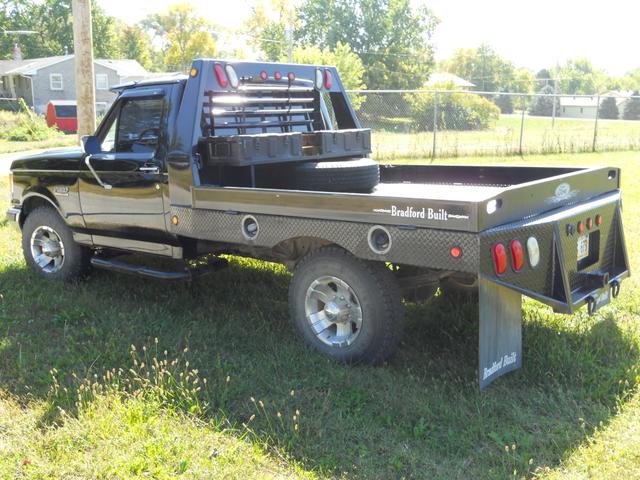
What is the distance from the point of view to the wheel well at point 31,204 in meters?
6.91

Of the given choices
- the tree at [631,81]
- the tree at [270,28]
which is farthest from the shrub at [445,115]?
the tree at [631,81]

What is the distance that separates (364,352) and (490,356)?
85 cm

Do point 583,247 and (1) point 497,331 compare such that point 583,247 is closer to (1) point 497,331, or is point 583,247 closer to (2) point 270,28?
(1) point 497,331

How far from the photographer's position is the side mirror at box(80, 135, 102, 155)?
618 cm

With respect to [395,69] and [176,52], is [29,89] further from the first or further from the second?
[395,69]

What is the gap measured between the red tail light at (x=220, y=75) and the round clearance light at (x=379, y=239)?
6.98 ft

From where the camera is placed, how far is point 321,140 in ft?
19.9

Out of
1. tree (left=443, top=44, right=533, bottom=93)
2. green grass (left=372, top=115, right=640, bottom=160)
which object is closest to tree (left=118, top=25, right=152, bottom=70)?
tree (left=443, top=44, right=533, bottom=93)

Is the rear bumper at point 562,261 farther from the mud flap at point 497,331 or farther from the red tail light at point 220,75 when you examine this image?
the red tail light at point 220,75

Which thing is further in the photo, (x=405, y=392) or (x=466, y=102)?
(x=466, y=102)

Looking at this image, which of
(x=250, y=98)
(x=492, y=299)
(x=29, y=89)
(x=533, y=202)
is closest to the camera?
(x=492, y=299)

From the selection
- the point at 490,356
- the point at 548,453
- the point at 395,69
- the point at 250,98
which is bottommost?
the point at 548,453

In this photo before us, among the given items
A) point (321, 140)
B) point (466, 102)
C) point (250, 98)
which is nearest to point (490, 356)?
point (321, 140)

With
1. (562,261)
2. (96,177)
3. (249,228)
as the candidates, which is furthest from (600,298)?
(96,177)
